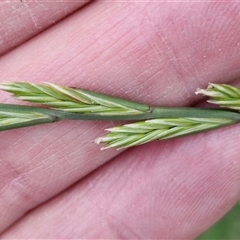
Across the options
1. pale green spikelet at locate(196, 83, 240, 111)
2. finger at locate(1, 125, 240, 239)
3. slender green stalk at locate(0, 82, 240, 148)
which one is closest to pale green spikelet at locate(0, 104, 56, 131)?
slender green stalk at locate(0, 82, 240, 148)

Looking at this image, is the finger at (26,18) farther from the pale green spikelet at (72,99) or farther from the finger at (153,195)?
the finger at (153,195)

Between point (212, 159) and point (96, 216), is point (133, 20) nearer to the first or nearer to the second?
point (212, 159)

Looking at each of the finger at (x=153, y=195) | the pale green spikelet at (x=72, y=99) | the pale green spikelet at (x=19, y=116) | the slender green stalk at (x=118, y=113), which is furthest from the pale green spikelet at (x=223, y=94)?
the pale green spikelet at (x=19, y=116)

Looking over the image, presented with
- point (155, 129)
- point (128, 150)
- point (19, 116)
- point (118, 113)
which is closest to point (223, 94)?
point (155, 129)

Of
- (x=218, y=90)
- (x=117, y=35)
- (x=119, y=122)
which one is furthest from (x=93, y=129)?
(x=218, y=90)

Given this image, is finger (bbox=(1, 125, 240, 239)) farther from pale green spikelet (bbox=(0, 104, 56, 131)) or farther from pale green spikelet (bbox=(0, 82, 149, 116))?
pale green spikelet (bbox=(0, 104, 56, 131))

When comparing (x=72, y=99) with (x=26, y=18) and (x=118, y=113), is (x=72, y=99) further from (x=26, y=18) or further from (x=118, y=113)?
(x=26, y=18)
